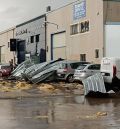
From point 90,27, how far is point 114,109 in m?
Answer: 31.3

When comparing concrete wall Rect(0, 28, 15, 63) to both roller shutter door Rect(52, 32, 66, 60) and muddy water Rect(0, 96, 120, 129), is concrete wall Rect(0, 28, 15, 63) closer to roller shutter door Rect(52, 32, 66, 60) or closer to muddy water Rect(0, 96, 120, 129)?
roller shutter door Rect(52, 32, 66, 60)

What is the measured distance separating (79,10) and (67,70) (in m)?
15.7

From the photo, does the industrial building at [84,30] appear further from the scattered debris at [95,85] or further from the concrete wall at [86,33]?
the scattered debris at [95,85]

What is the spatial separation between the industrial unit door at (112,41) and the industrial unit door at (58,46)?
1086 centimetres

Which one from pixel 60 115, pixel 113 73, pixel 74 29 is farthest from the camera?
pixel 74 29

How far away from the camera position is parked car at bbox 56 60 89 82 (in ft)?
116

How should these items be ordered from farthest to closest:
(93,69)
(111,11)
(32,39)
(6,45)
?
(6,45), (32,39), (111,11), (93,69)

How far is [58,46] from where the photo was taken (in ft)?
188

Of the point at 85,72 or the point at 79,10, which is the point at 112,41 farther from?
the point at 85,72

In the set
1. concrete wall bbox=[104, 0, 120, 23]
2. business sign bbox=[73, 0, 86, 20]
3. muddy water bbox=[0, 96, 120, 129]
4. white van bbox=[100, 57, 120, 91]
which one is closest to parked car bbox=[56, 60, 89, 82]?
concrete wall bbox=[104, 0, 120, 23]

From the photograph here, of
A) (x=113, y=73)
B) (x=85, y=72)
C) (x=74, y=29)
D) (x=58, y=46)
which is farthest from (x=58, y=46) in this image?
(x=113, y=73)

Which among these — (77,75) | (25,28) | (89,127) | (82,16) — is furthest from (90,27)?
(89,127)

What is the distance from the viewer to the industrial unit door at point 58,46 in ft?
182

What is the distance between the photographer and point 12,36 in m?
82.5
